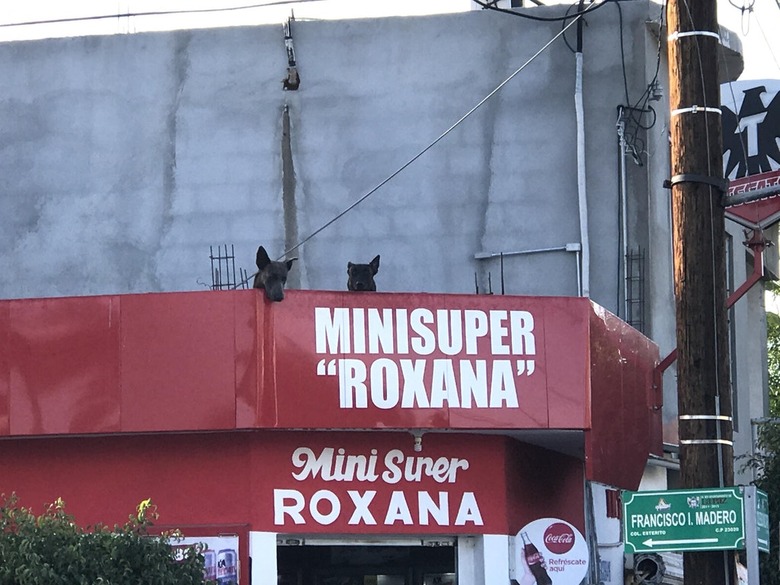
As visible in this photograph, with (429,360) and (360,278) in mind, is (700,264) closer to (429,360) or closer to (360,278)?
(429,360)

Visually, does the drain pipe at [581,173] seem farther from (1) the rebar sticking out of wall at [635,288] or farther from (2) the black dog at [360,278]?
(2) the black dog at [360,278]

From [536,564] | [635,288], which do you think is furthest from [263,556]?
[635,288]

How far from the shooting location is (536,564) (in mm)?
16094

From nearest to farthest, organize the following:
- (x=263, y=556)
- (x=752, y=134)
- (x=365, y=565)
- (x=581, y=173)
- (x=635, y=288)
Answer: (x=263, y=556) < (x=365, y=565) < (x=752, y=134) < (x=635, y=288) < (x=581, y=173)

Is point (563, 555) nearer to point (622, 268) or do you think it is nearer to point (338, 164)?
point (622, 268)

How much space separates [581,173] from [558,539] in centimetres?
575

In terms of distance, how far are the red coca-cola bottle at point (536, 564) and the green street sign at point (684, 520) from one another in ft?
13.5

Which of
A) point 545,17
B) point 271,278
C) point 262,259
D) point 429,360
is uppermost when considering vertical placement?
point 545,17

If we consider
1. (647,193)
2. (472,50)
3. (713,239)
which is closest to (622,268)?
(647,193)

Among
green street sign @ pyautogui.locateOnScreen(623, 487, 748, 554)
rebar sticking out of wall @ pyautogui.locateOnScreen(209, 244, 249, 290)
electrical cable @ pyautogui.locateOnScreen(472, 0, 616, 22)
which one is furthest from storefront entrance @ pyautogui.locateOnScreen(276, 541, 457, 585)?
electrical cable @ pyautogui.locateOnScreen(472, 0, 616, 22)

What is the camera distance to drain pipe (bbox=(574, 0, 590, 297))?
1975 centimetres

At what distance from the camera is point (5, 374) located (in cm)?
1546

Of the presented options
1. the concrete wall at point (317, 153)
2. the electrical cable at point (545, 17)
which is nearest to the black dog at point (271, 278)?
the concrete wall at point (317, 153)

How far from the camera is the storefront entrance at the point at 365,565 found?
17.4m
